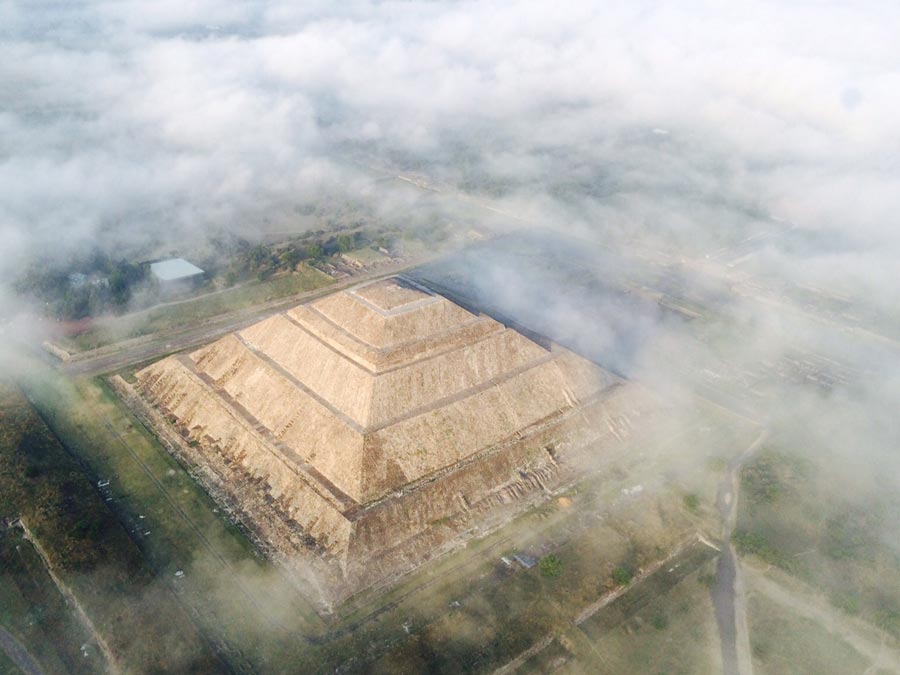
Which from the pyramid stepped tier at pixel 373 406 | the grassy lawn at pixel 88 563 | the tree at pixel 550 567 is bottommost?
the tree at pixel 550 567

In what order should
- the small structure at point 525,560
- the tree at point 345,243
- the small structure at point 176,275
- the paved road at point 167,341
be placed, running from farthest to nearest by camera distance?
the tree at point 345,243, the small structure at point 176,275, the paved road at point 167,341, the small structure at point 525,560

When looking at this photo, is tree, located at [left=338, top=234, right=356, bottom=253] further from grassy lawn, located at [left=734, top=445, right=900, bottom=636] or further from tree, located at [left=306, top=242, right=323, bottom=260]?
grassy lawn, located at [left=734, top=445, right=900, bottom=636]

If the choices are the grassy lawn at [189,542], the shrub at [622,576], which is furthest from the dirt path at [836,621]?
the grassy lawn at [189,542]

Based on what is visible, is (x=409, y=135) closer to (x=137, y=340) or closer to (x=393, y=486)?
(x=137, y=340)

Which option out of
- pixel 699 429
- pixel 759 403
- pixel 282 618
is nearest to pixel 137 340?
pixel 282 618

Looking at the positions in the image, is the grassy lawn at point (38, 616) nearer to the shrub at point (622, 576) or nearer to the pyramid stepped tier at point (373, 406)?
the pyramid stepped tier at point (373, 406)

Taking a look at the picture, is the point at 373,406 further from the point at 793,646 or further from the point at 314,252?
the point at 314,252

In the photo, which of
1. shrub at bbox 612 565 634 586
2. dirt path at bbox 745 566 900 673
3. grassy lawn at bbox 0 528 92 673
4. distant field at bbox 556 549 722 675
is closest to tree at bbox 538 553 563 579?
shrub at bbox 612 565 634 586
